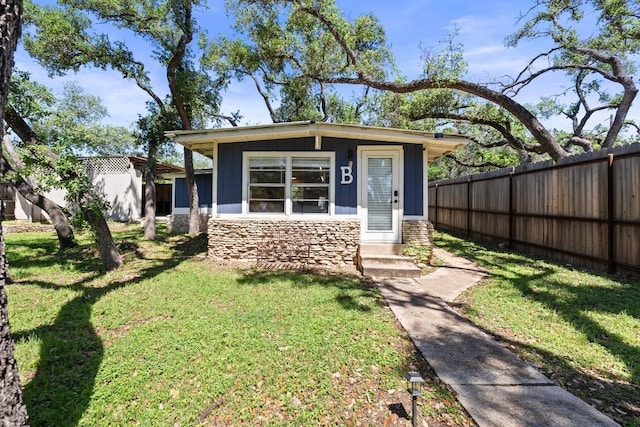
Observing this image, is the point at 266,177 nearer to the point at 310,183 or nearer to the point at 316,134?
the point at 310,183

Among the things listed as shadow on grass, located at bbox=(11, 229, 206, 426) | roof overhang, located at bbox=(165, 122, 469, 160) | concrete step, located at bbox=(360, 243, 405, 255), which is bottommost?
shadow on grass, located at bbox=(11, 229, 206, 426)

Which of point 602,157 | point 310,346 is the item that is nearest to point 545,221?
point 602,157

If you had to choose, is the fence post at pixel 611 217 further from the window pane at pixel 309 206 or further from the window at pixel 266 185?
the window at pixel 266 185

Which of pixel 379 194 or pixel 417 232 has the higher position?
pixel 379 194

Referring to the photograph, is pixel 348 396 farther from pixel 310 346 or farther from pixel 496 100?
pixel 496 100

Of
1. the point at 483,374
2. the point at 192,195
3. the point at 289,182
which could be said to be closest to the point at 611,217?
the point at 483,374

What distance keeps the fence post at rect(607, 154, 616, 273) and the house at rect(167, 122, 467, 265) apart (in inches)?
108

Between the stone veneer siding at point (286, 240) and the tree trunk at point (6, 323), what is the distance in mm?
5481

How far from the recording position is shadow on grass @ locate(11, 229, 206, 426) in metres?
2.34

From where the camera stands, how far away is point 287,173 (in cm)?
727

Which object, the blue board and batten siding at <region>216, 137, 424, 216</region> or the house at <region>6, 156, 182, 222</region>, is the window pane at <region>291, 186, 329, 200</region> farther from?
the house at <region>6, 156, 182, 222</region>

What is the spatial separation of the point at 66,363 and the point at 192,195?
974 cm

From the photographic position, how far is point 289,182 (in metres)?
7.27

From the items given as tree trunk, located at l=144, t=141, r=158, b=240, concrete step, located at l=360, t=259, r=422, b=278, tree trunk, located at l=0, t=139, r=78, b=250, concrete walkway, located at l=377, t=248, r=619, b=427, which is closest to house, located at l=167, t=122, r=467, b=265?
concrete step, located at l=360, t=259, r=422, b=278
